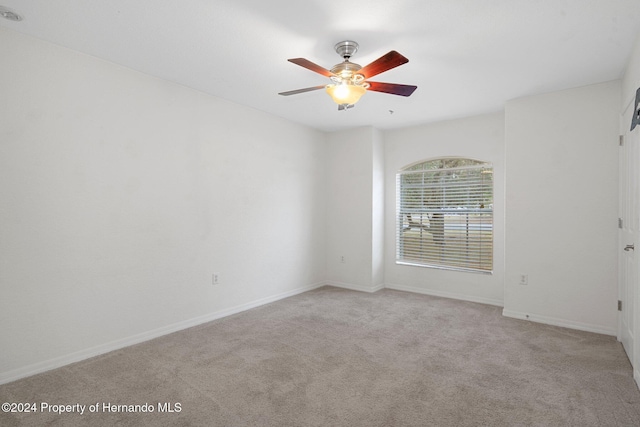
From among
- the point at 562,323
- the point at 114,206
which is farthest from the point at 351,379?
the point at 562,323

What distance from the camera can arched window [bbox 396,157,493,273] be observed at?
15.7 feet

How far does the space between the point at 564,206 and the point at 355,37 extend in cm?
296

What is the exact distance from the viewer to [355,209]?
546 centimetres

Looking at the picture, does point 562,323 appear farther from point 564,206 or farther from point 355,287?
point 355,287

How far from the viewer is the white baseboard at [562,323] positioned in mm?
3505

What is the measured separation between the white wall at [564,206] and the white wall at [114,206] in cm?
315

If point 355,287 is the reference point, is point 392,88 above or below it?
above

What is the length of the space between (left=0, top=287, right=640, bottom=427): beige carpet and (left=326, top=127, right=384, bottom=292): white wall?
1640 millimetres

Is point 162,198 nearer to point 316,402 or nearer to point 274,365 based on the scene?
point 274,365

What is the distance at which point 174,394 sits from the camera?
7.73 feet

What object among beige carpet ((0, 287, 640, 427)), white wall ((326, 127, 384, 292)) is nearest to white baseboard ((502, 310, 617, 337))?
beige carpet ((0, 287, 640, 427))

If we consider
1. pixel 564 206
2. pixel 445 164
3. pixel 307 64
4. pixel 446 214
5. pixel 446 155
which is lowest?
pixel 446 214

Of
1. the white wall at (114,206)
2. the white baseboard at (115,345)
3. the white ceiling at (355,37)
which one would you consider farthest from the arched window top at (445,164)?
the white baseboard at (115,345)

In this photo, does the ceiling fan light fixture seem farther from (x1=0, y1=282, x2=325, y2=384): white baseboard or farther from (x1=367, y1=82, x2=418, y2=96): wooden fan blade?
(x1=0, y1=282, x2=325, y2=384): white baseboard
